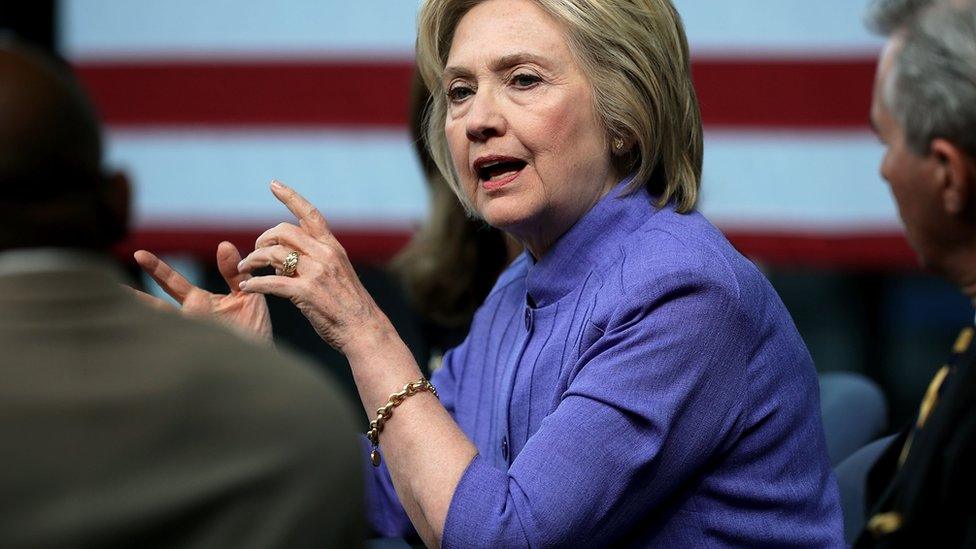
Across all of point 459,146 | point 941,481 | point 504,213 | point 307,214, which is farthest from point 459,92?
point 941,481

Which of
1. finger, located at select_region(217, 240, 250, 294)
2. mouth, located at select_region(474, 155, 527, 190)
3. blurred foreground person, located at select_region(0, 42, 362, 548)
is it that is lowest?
finger, located at select_region(217, 240, 250, 294)

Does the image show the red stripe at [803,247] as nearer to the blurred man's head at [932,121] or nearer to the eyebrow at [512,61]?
the eyebrow at [512,61]

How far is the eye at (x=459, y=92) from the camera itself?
1.95 m

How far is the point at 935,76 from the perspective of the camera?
1.26m

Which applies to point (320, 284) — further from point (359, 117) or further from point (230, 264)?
point (359, 117)

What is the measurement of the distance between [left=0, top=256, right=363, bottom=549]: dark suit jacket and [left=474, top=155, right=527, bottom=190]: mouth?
897mm

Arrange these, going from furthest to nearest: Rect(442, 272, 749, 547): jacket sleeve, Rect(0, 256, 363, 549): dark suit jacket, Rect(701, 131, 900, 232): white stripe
Result: Rect(701, 131, 900, 232): white stripe
Rect(442, 272, 749, 547): jacket sleeve
Rect(0, 256, 363, 549): dark suit jacket

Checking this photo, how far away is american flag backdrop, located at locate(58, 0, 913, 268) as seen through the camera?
3.77 meters

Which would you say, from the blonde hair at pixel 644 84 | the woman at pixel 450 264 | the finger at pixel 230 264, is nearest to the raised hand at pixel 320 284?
the finger at pixel 230 264

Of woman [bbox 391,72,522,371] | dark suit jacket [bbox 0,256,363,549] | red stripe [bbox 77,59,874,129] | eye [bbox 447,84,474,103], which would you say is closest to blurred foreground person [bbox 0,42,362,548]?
dark suit jacket [bbox 0,256,363,549]

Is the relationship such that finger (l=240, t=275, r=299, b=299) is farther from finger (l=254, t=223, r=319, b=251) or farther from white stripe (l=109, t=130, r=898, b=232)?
white stripe (l=109, t=130, r=898, b=232)

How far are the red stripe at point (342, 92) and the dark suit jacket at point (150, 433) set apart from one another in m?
3.01

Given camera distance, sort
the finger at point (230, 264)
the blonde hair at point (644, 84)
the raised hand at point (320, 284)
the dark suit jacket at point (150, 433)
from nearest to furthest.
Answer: the dark suit jacket at point (150, 433) < the raised hand at point (320, 284) < the blonde hair at point (644, 84) < the finger at point (230, 264)

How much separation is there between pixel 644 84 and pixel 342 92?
239 cm
